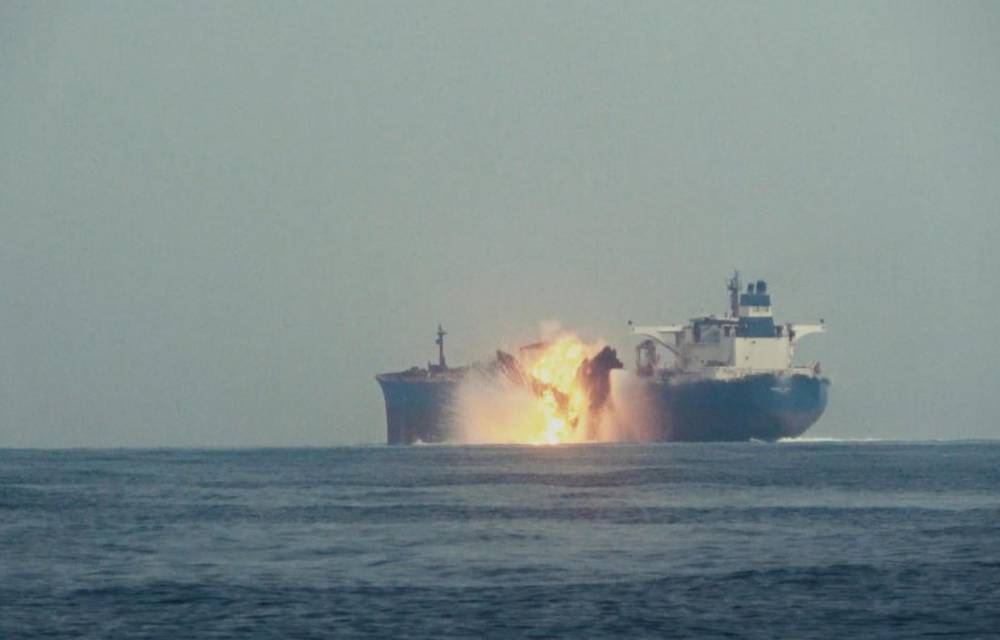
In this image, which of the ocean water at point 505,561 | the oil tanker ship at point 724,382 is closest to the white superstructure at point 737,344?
the oil tanker ship at point 724,382

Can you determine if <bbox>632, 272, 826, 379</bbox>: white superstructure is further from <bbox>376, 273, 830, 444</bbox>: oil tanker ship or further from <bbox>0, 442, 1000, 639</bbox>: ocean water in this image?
<bbox>0, 442, 1000, 639</bbox>: ocean water

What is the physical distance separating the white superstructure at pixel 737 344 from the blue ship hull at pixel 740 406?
2592mm

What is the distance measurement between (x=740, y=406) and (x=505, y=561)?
4954 inches

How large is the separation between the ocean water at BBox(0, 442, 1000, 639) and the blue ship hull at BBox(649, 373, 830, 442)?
247 ft

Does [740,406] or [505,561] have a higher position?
[740,406]

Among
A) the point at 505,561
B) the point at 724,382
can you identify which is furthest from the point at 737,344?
the point at 505,561

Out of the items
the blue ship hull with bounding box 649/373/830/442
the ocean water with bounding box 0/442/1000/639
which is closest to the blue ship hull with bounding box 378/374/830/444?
the blue ship hull with bounding box 649/373/830/442

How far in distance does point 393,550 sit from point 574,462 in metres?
88.1

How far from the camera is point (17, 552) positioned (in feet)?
197

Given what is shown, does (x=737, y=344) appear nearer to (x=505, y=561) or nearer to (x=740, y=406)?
(x=740, y=406)

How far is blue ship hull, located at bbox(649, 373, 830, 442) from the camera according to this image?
592ft

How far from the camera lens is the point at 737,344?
188m

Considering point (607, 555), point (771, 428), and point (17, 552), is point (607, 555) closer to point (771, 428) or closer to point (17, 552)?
point (17, 552)

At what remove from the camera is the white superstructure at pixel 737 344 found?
7397 inches
